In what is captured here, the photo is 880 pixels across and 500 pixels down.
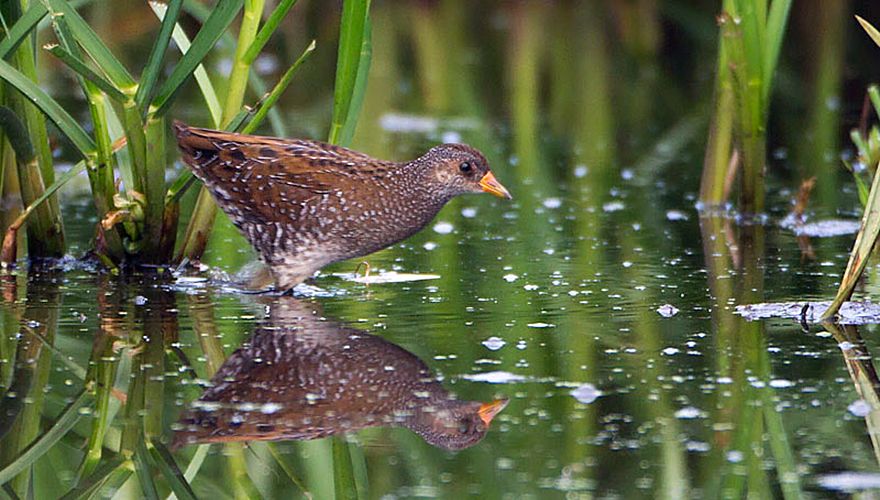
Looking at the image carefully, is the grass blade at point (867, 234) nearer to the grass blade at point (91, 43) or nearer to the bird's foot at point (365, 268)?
the bird's foot at point (365, 268)

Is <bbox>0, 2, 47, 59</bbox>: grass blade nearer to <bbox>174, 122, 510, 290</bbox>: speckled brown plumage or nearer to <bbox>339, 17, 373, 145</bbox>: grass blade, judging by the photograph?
<bbox>174, 122, 510, 290</bbox>: speckled brown plumage

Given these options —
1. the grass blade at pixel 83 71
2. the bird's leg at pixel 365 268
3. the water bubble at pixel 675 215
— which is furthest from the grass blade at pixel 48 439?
the water bubble at pixel 675 215

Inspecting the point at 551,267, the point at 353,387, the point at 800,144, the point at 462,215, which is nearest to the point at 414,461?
the point at 353,387

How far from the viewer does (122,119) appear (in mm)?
5785


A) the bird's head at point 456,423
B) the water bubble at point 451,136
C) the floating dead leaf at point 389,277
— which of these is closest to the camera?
the bird's head at point 456,423

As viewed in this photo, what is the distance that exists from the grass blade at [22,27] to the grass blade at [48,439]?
1503 mm

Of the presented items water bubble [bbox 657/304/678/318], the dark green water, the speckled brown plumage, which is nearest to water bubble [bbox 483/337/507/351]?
the dark green water

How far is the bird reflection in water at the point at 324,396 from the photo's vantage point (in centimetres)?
394

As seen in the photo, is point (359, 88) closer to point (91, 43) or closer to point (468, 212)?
point (91, 43)

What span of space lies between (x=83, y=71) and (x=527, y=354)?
5.79 ft

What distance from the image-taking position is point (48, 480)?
11.9 feet

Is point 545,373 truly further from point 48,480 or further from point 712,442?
point 48,480

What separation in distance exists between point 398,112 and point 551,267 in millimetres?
4927

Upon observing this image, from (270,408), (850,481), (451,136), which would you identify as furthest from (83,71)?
(451,136)
